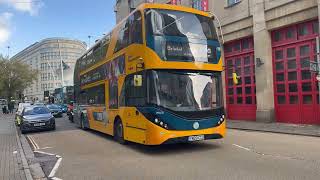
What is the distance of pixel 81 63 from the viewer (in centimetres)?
2108

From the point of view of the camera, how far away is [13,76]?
72.8 meters

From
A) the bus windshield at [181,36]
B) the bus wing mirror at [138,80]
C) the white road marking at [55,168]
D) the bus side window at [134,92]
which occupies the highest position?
the bus windshield at [181,36]

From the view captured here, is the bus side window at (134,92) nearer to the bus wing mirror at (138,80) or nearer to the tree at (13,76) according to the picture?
the bus wing mirror at (138,80)

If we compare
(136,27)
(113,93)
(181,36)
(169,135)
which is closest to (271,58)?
(113,93)

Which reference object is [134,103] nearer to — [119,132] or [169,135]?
[169,135]

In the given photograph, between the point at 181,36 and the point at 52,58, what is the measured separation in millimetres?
85265

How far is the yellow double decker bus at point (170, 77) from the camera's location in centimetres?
1088

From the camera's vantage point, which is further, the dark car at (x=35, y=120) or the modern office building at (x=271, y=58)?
the dark car at (x=35, y=120)

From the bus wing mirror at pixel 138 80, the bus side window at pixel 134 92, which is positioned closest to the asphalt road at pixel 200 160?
the bus side window at pixel 134 92

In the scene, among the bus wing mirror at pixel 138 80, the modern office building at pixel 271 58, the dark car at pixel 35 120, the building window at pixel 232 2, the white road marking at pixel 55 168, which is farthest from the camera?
Answer: the building window at pixel 232 2

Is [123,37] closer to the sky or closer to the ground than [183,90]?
closer to the sky

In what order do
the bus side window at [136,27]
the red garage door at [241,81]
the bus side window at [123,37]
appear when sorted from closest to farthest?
the bus side window at [136,27]
the bus side window at [123,37]
the red garage door at [241,81]

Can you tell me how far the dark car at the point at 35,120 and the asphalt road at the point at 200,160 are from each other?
6529 mm

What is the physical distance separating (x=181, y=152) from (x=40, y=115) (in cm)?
1209
